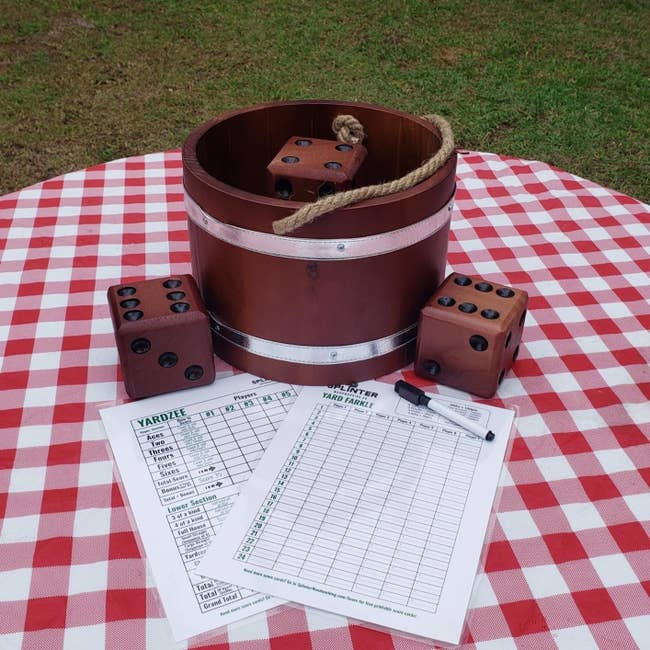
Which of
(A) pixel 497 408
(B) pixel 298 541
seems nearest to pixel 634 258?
(A) pixel 497 408

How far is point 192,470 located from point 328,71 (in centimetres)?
337

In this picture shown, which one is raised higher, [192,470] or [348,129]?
[348,129]

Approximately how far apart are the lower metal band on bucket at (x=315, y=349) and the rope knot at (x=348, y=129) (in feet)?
1.08

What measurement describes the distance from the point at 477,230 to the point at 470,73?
275cm

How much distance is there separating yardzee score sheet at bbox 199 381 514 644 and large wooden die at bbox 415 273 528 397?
4cm

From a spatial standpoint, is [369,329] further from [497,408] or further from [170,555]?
[170,555]

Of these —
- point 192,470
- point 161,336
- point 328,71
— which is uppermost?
point 161,336

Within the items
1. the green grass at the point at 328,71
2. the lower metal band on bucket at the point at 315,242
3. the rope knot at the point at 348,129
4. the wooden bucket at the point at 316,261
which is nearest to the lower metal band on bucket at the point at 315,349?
the wooden bucket at the point at 316,261

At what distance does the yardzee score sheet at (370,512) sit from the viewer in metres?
0.83

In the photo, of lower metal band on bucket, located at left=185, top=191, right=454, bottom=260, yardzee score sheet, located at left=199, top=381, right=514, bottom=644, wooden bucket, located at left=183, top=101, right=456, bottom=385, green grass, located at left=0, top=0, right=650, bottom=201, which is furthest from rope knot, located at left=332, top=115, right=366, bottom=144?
green grass, located at left=0, top=0, right=650, bottom=201

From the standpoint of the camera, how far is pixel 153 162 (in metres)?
1.78

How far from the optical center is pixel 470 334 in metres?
1.06

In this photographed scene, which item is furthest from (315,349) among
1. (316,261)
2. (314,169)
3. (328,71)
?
(328,71)

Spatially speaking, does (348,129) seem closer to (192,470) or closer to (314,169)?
(314,169)
